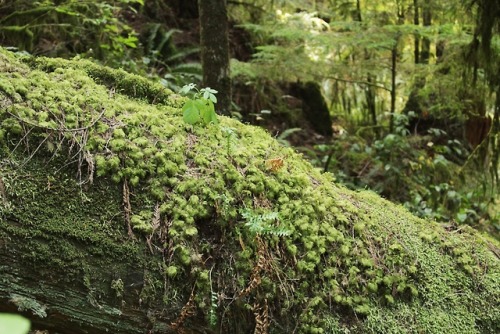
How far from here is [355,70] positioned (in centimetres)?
880

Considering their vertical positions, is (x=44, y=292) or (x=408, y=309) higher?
(x=44, y=292)

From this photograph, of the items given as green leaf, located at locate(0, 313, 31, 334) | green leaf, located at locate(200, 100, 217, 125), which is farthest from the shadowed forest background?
green leaf, located at locate(0, 313, 31, 334)

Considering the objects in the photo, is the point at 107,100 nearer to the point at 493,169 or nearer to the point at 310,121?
the point at 493,169

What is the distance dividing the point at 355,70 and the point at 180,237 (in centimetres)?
745

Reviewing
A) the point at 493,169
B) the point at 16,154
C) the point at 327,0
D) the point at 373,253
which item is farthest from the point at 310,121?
the point at 16,154

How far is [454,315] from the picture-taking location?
2561 mm

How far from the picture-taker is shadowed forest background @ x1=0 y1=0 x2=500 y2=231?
6012 mm

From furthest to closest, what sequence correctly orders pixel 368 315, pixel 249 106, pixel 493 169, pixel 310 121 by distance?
pixel 310 121
pixel 249 106
pixel 493 169
pixel 368 315

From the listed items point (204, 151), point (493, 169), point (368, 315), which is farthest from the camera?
point (493, 169)

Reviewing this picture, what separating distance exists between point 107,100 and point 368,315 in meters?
1.85

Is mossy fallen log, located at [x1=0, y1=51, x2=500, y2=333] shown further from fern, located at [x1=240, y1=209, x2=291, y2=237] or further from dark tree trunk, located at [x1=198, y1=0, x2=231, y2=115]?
dark tree trunk, located at [x1=198, y1=0, x2=231, y2=115]

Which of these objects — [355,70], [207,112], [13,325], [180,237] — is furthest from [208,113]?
[355,70]

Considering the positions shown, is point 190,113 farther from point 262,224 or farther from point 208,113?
point 262,224

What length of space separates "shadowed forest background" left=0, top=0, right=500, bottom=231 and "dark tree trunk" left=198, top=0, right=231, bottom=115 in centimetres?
12
